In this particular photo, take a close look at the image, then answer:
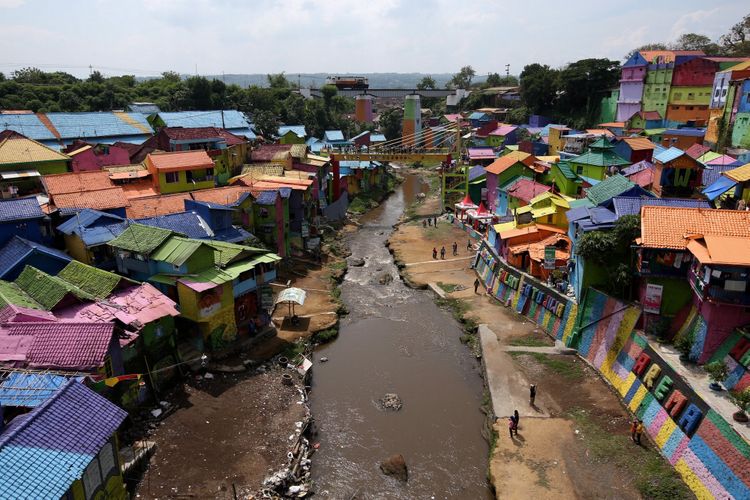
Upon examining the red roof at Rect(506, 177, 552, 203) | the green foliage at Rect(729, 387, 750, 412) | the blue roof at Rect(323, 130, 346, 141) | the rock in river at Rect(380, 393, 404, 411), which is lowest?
the rock in river at Rect(380, 393, 404, 411)

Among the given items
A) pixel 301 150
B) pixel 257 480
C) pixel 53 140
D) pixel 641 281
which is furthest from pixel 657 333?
pixel 53 140

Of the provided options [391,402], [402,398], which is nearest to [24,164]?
[391,402]

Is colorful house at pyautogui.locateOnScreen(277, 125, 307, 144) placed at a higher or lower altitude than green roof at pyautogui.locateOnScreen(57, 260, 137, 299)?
higher

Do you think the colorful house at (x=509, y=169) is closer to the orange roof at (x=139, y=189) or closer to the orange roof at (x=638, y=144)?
the orange roof at (x=638, y=144)

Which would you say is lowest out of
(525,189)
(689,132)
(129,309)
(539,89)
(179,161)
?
(129,309)

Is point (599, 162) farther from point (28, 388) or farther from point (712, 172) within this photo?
point (28, 388)

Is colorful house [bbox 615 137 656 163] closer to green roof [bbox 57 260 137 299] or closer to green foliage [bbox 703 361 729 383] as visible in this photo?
green foliage [bbox 703 361 729 383]

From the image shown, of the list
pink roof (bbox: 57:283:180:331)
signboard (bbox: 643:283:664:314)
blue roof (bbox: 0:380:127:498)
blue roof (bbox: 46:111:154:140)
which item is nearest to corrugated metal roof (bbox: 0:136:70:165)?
blue roof (bbox: 46:111:154:140)
